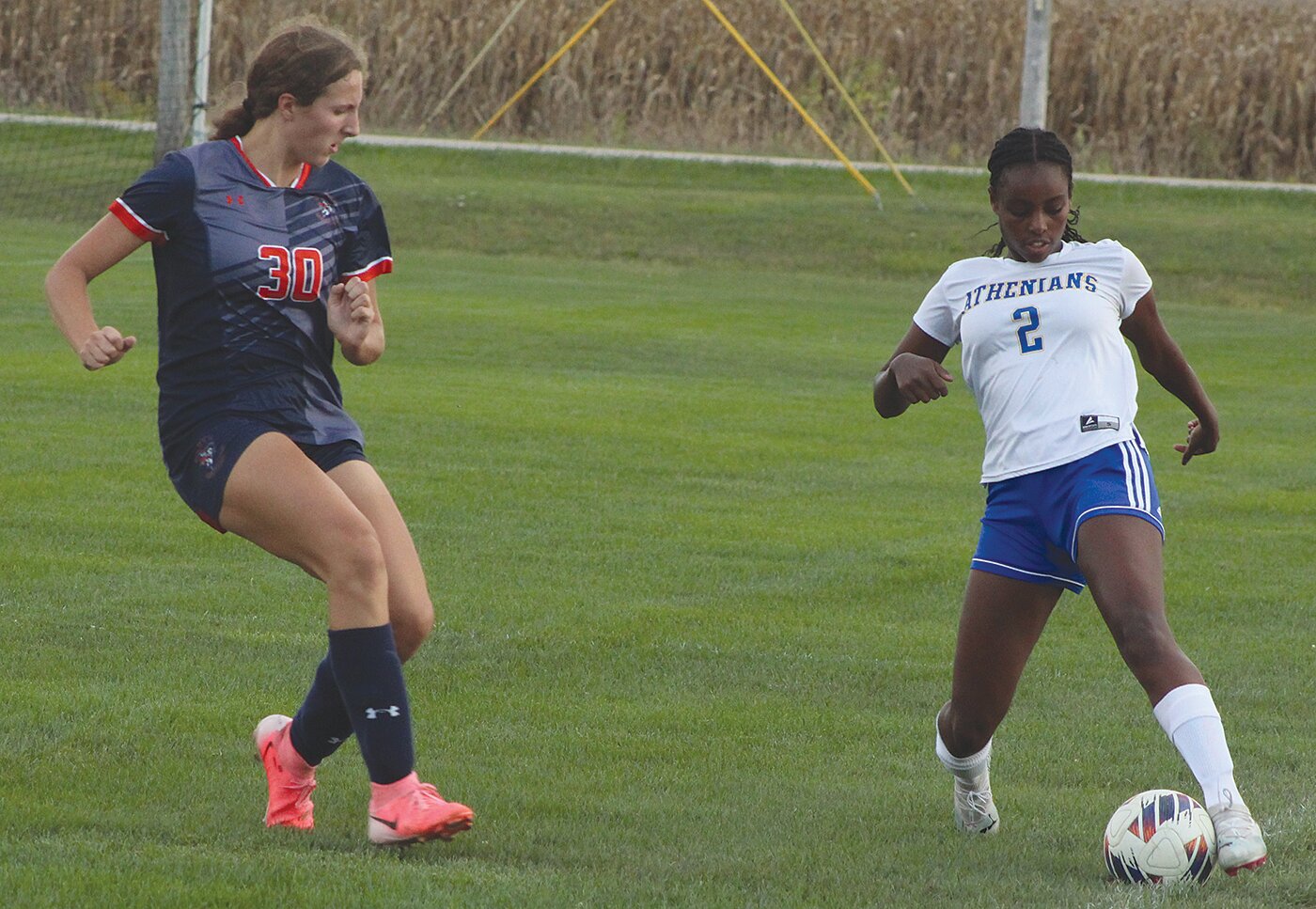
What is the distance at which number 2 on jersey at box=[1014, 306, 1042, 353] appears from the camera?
5336 mm

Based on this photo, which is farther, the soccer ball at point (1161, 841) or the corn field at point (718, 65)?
the corn field at point (718, 65)

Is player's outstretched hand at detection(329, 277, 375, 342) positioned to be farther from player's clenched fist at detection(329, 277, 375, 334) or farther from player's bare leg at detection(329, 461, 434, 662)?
player's bare leg at detection(329, 461, 434, 662)

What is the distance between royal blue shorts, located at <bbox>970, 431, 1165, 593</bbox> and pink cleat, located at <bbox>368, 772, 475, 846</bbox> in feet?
5.01

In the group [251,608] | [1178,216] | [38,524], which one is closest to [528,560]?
[251,608]

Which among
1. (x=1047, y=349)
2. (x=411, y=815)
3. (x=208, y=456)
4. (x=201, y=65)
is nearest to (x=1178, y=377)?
(x=1047, y=349)

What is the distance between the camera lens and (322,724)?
17.3 ft

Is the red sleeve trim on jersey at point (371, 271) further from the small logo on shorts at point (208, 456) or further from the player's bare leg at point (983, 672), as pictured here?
the player's bare leg at point (983, 672)

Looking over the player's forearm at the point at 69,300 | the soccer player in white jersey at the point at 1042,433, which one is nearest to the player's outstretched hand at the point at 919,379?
the soccer player in white jersey at the point at 1042,433

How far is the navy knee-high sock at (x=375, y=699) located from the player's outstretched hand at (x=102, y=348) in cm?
86

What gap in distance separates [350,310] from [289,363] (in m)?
0.21

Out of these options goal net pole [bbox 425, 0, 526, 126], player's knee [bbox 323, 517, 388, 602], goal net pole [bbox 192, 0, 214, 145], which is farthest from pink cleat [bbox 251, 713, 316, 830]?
goal net pole [bbox 425, 0, 526, 126]

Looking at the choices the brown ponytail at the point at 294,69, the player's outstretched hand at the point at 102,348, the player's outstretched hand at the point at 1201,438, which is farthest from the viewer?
the player's outstretched hand at the point at 1201,438

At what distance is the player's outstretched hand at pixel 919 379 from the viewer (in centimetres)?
521

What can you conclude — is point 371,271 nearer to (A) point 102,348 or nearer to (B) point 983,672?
(A) point 102,348
